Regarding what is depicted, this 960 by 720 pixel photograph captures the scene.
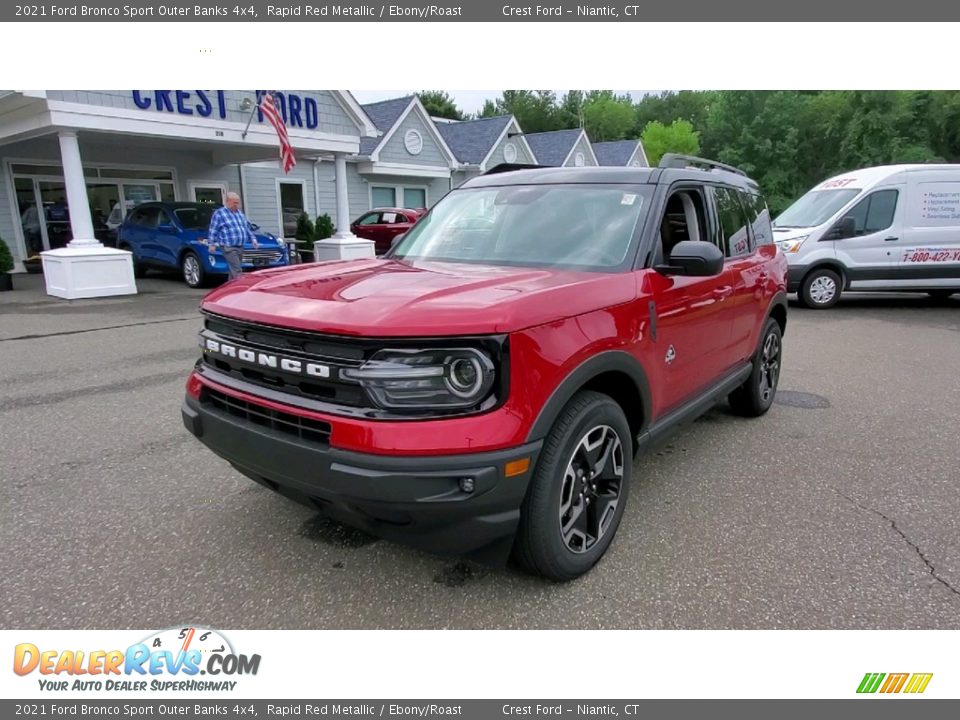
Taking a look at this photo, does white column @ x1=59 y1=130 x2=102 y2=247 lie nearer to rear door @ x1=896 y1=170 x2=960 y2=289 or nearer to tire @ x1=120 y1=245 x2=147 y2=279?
tire @ x1=120 y1=245 x2=147 y2=279

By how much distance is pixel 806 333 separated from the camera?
888 cm

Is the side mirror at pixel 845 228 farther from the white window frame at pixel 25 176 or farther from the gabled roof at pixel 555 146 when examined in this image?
the gabled roof at pixel 555 146

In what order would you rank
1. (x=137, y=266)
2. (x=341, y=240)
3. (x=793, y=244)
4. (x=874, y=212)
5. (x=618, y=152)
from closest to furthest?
(x=874, y=212) → (x=793, y=244) → (x=137, y=266) → (x=341, y=240) → (x=618, y=152)

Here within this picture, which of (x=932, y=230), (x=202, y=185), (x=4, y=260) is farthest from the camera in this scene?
(x=202, y=185)

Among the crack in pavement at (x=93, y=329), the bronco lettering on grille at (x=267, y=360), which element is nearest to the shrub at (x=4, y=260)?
the crack in pavement at (x=93, y=329)

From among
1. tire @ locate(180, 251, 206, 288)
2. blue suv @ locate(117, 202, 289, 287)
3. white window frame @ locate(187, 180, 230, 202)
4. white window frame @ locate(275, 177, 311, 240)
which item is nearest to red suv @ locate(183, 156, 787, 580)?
blue suv @ locate(117, 202, 289, 287)

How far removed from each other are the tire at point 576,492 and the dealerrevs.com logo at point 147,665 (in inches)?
46.9

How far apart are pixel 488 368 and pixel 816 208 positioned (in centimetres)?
1155

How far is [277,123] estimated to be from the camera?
535 inches

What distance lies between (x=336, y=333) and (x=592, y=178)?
6.63 feet

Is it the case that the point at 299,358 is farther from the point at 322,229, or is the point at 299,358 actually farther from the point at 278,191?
the point at 278,191

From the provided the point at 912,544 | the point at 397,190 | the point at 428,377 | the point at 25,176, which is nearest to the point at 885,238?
the point at 912,544

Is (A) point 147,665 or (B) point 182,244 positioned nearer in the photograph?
(A) point 147,665

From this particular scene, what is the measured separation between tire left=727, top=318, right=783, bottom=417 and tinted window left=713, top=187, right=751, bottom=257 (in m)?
0.76
